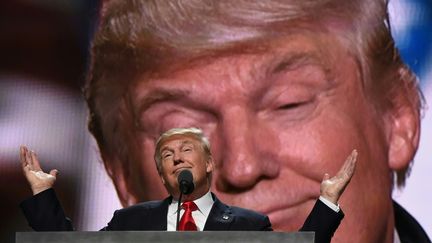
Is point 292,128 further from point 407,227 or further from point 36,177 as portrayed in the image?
point 36,177

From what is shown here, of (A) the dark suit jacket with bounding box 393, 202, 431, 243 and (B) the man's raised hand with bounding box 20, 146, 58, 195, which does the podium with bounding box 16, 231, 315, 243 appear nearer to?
(B) the man's raised hand with bounding box 20, 146, 58, 195

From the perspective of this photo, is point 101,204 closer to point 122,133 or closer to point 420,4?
point 122,133

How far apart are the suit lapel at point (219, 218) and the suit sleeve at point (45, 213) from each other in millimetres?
366

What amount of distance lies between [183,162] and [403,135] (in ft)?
4.93

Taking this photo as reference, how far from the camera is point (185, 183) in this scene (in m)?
2.70

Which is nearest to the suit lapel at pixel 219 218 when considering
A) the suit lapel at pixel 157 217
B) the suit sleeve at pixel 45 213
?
the suit lapel at pixel 157 217

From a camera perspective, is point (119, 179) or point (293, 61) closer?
point (293, 61)

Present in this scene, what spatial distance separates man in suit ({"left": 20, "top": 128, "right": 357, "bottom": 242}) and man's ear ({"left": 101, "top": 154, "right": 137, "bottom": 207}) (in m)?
1.26

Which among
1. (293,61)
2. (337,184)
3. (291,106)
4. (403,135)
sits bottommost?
(337,184)

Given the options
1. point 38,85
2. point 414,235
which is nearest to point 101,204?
point 38,85

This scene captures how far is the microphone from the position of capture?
8.87 ft

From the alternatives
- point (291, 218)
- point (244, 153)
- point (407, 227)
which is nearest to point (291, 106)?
point (244, 153)

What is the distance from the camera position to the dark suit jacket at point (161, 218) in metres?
2.78

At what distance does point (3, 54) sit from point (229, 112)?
3.06 feet
